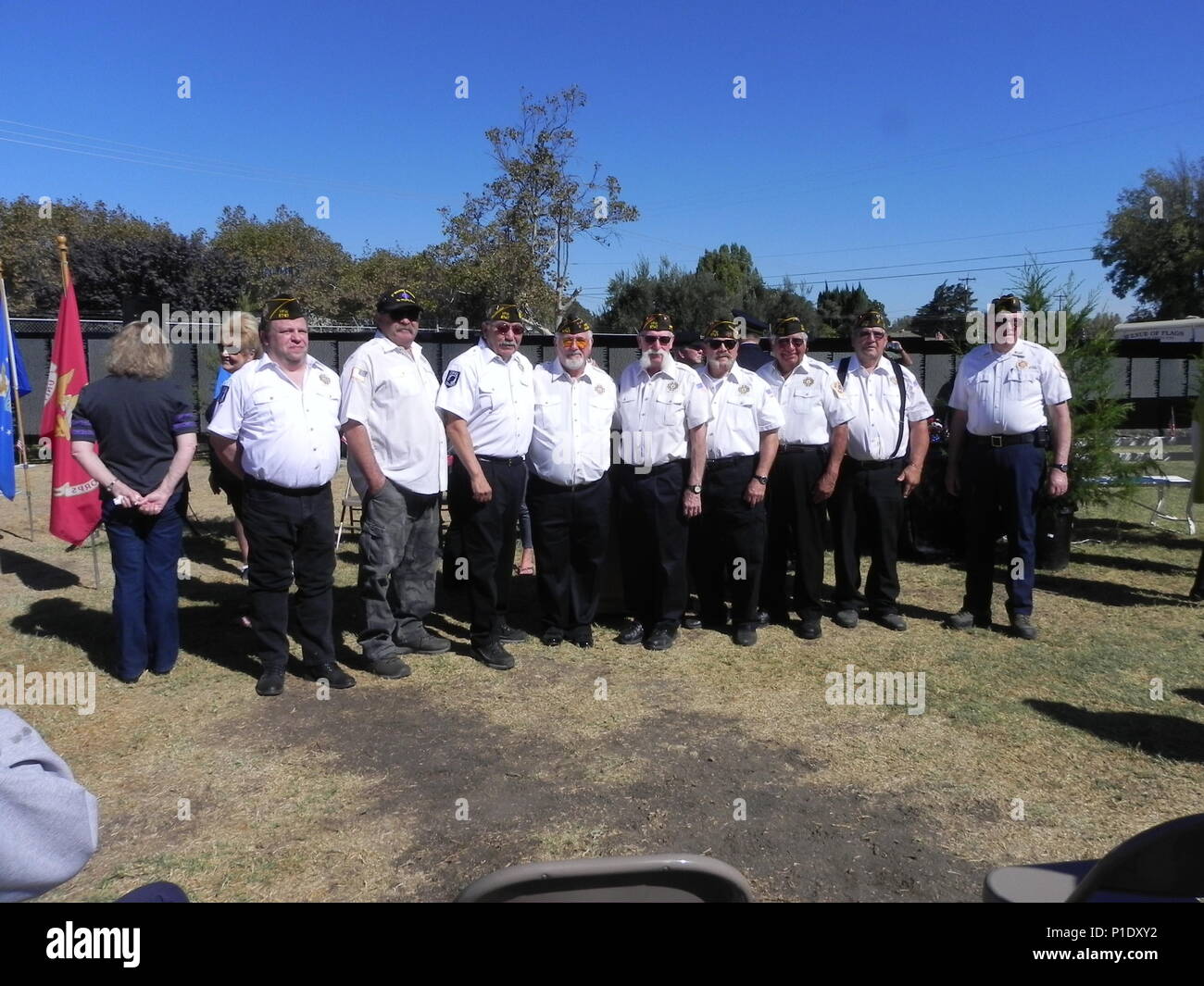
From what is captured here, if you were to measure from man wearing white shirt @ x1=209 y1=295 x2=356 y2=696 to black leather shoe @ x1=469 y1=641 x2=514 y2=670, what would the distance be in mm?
838

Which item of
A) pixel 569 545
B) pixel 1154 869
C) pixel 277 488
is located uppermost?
pixel 277 488

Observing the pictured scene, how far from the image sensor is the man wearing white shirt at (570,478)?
5840mm

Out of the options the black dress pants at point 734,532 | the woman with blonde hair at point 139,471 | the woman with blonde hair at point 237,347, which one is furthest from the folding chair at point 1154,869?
the woman with blonde hair at point 237,347

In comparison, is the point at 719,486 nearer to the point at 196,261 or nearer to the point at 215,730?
the point at 215,730

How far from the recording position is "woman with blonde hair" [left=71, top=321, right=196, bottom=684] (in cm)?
518

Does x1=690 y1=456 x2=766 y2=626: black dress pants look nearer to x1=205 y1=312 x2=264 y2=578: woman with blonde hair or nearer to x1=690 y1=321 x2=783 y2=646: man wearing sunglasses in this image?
x1=690 y1=321 x2=783 y2=646: man wearing sunglasses

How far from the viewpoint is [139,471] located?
523 cm

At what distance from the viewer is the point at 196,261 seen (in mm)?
33031

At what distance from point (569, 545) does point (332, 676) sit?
5.50ft

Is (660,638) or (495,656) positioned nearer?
(495,656)

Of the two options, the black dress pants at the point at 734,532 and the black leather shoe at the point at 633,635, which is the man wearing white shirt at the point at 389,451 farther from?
the black dress pants at the point at 734,532

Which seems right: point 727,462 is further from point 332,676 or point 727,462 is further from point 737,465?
point 332,676

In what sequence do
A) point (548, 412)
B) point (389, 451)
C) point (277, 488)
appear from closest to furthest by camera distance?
point (277, 488) < point (389, 451) < point (548, 412)

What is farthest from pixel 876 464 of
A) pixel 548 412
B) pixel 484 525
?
pixel 484 525
